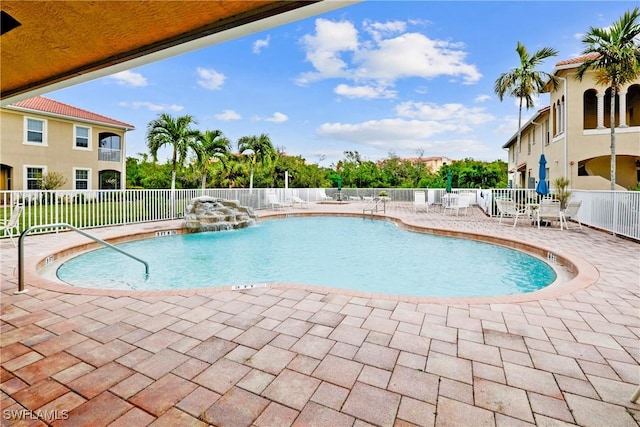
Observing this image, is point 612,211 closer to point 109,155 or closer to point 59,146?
point 59,146

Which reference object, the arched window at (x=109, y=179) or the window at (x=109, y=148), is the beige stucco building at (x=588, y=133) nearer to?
the window at (x=109, y=148)

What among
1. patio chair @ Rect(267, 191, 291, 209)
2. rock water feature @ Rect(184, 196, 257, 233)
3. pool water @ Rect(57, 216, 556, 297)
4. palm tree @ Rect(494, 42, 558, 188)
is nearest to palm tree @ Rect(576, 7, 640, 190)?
palm tree @ Rect(494, 42, 558, 188)

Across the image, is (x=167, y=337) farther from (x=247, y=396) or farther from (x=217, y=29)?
(x=217, y=29)

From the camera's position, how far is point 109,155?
1980 centimetres

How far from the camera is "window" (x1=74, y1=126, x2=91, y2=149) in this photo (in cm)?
1815

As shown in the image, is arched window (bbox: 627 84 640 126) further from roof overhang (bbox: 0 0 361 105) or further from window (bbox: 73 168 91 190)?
window (bbox: 73 168 91 190)

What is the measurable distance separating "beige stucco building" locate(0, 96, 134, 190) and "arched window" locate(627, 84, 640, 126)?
2646cm

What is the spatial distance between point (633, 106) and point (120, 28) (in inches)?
806

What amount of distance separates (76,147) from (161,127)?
8.95 metres

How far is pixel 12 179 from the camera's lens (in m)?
15.7

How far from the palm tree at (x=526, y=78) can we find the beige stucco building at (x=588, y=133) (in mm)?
832

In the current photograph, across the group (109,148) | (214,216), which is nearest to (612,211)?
(214,216)

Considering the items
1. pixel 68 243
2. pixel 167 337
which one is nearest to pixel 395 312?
pixel 167 337

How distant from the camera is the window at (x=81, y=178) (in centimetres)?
1819
